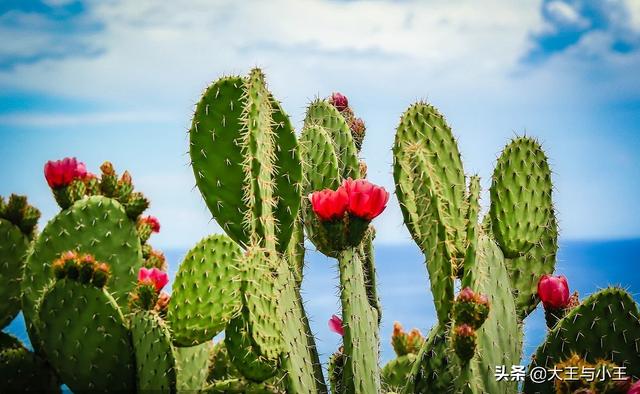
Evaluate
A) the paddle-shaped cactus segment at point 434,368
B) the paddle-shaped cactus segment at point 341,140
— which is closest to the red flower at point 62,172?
the paddle-shaped cactus segment at point 341,140

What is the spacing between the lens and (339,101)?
2.70 metres

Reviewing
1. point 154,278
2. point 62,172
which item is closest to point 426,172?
point 154,278

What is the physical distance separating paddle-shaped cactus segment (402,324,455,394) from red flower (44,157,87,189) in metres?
1.60

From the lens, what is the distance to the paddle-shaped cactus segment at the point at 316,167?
2.25m

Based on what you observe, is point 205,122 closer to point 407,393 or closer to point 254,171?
point 254,171

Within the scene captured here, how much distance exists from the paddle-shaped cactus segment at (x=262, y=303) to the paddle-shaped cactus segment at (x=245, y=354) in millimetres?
23

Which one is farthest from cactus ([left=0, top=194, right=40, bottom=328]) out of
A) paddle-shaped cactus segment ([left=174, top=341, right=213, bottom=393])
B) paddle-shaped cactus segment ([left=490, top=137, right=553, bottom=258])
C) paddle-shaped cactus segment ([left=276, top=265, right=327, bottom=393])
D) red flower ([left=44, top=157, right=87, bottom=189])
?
paddle-shaped cactus segment ([left=490, top=137, right=553, bottom=258])

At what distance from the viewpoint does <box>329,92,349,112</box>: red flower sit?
8.83 feet

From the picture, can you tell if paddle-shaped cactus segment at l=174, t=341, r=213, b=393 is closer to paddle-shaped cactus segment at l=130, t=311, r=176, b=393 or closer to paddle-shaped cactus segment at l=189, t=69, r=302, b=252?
paddle-shaped cactus segment at l=130, t=311, r=176, b=393

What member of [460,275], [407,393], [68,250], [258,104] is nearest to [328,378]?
[407,393]

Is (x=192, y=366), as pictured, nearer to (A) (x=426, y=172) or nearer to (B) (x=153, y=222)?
(B) (x=153, y=222)

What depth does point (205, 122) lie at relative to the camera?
2.13 metres

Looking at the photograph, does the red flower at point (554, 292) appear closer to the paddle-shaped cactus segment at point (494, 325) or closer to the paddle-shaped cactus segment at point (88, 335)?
the paddle-shaped cactus segment at point (494, 325)

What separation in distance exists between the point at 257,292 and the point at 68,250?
139cm
